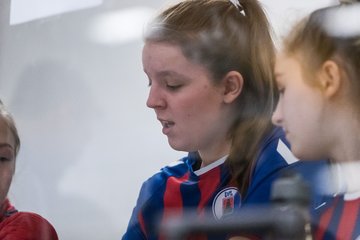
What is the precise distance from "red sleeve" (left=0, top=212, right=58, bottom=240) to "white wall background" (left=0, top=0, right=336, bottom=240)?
24 millimetres

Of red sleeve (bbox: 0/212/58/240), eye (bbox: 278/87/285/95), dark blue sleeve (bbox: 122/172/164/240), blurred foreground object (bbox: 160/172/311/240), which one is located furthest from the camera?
red sleeve (bbox: 0/212/58/240)

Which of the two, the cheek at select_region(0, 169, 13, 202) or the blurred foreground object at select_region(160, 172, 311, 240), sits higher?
the blurred foreground object at select_region(160, 172, 311, 240)

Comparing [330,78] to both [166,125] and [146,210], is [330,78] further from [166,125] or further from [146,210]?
[146,210]

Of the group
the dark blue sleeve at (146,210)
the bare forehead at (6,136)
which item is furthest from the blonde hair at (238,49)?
the bare forehead at (6,136)

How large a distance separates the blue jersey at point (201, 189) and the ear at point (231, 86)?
0.11 metres

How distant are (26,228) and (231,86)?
2.14 feet

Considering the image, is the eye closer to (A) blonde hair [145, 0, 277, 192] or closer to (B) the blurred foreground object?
(A) blonde hair [145, 0, 277, 192]

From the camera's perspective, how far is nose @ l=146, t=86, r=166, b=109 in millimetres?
1462

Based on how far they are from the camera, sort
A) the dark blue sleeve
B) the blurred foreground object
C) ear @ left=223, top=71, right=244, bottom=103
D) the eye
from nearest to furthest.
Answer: the blurred foreground object < the eye < ear @ left=223, top=71, right=244, bottom=103 < the dark blue sleeve

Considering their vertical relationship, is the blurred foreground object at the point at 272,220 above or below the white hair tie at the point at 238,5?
below

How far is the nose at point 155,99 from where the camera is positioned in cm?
146

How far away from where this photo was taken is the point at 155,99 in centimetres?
147

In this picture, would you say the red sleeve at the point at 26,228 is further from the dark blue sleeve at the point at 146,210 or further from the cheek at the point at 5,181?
the dark blue sleeve at the point at 146,210

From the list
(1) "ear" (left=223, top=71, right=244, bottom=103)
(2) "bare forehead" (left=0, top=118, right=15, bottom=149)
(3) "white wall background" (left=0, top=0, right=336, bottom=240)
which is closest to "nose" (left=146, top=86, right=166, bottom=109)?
(3) "white wall background" (left=0, top=0, right=336, bottom=240)
